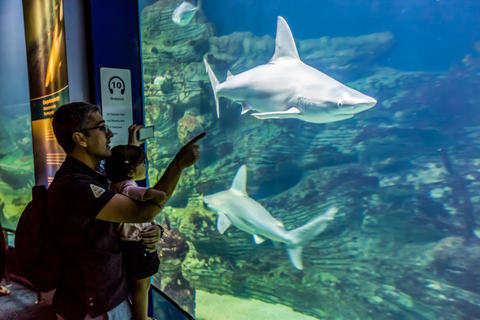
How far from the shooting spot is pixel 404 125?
13.6ft

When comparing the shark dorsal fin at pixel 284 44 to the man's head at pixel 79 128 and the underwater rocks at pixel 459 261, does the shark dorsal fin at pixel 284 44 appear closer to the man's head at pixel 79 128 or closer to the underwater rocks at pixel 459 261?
the man's head at pixel 79 128

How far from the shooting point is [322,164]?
4.51 metres

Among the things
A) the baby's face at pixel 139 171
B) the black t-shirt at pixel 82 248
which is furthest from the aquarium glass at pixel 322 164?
the black t-shirt at pixel 82 248

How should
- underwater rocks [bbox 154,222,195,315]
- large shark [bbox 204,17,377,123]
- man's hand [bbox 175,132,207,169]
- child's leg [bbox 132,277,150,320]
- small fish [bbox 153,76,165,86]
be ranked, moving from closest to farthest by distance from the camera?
man's hand [bbox 175,132,207,169], child's leg [bbox 132,277,150,320], large shark [bbox 204,17,377,123], underwater rocks [bbox 154,222,195,315], small fish [bbox 153,76,165,86]

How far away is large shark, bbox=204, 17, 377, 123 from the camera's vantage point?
100 inches

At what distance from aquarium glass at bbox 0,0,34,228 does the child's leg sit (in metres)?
4.84

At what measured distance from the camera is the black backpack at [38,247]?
4.19 feet

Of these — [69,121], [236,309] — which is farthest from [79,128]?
[236,309]

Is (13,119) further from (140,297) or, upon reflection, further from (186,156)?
(186,156)

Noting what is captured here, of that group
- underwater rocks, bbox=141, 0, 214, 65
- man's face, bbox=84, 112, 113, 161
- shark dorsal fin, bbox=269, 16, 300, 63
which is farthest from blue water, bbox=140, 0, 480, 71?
man's face, bbox=84, 112, 113, 161

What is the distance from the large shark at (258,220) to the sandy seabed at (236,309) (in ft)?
3.26

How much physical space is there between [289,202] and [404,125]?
1.85 metres

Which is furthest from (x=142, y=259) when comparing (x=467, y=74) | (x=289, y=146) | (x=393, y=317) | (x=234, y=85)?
(x=467, y=74)

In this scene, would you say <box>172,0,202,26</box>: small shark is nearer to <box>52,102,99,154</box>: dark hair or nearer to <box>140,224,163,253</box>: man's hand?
<box>52,102,99,154</box>: dark hair
